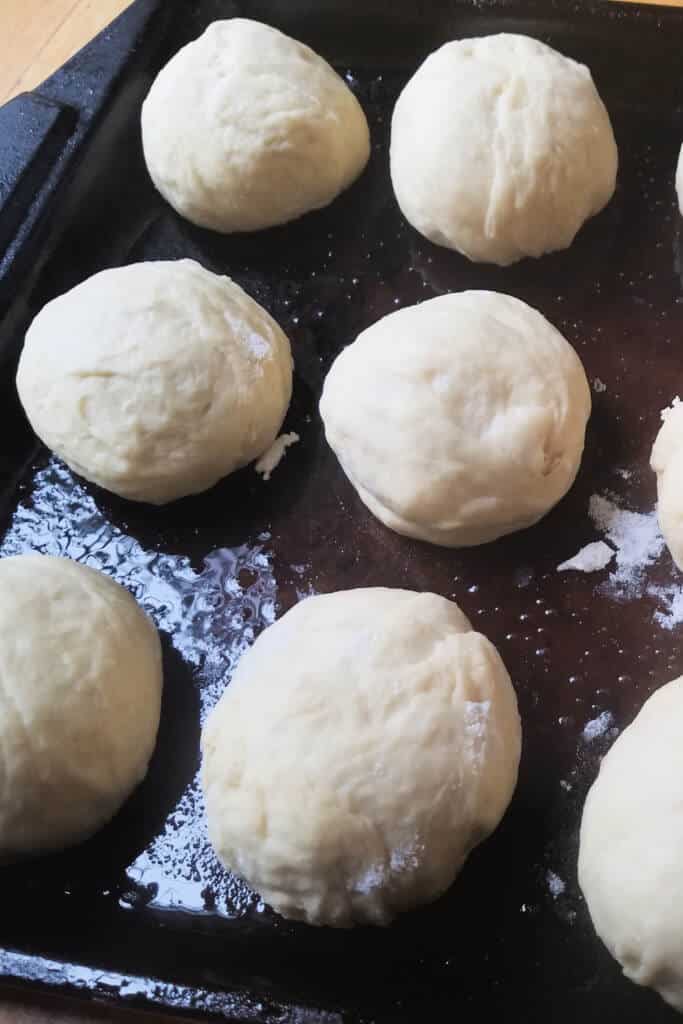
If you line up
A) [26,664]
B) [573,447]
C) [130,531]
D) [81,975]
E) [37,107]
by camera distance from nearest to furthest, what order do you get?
1. [81,975]
2. [26,664]
3. [573,447]
4. [130,531]
5. [37,107]

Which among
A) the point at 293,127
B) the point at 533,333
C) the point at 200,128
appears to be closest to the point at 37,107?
the point at 200,128

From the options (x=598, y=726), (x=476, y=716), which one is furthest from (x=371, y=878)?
(x=598, y=726)

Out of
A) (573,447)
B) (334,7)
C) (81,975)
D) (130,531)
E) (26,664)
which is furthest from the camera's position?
(334,7)

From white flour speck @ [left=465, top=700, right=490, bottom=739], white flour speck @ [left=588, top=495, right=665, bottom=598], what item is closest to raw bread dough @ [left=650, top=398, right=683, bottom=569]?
white flour speck @ [left=588, top=495, right=665, bottom=598]

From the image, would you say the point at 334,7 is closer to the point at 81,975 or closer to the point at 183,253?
the point at 183,253

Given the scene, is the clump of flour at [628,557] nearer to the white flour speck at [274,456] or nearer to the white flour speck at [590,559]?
the white flour speck at [590,559]

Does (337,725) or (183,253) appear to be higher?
(183,253)

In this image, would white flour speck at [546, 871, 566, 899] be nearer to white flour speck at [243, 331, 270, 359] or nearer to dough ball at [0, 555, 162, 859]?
Result: dough ball at [0, 555, 162, 859]
